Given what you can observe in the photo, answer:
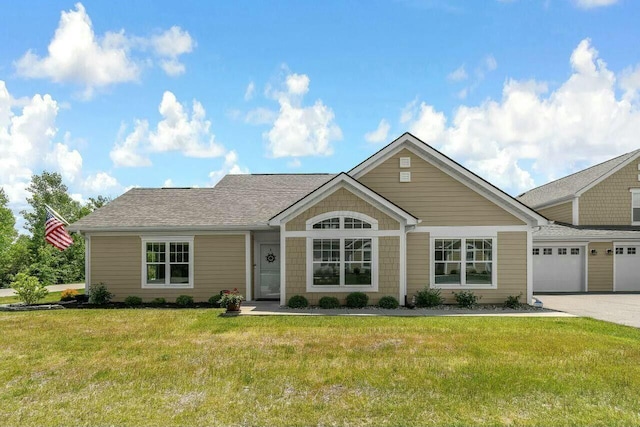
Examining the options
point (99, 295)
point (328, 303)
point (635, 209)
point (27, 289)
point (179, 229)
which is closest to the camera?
point (328, 303)

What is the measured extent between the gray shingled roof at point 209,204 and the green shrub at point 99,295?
88.2 inches

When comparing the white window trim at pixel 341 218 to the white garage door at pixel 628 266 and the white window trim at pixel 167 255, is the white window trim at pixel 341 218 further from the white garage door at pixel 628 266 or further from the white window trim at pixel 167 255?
the white garage door at pixel 628 266

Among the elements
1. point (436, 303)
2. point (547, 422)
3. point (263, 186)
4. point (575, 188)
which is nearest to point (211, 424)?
point (547, 422)

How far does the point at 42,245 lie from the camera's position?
3572 cm

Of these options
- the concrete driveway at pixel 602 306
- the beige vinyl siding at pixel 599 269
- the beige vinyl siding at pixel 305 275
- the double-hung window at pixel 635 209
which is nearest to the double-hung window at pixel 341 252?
the beige vinyl siding at pixel 305 275

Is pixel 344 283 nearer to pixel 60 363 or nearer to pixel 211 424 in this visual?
pixel 60 363

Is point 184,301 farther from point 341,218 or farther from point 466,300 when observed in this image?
point 466,300

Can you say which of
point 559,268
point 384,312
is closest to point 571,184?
point 559,268

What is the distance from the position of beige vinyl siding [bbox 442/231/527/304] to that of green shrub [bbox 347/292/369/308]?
316 cm

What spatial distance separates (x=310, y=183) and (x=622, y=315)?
1322 cm

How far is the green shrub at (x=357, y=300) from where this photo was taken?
14844mm

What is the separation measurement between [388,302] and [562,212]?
15.0 m

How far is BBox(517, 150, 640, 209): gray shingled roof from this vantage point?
23.4 meters

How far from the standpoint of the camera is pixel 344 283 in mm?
15203
